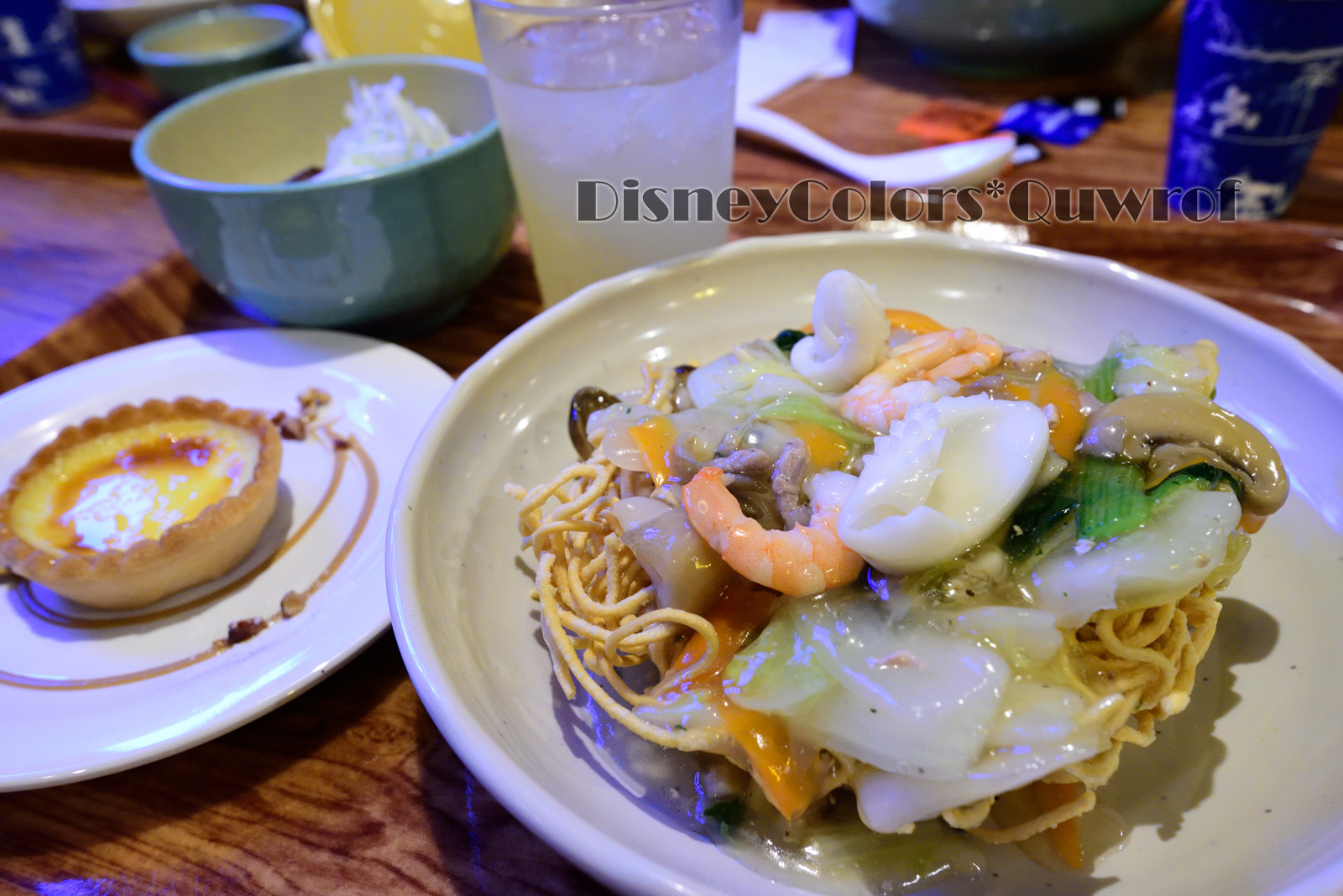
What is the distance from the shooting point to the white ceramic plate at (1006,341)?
0.84 m

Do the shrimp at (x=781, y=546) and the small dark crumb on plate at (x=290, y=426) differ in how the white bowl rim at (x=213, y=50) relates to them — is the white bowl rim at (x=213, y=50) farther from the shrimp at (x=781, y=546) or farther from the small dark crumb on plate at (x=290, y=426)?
the shrimp at (x=781, y=546)

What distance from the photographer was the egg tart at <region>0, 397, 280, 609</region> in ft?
4.21

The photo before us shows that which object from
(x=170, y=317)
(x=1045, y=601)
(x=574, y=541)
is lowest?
(x=170, y=317)

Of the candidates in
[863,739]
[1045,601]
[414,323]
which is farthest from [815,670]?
[414,323]

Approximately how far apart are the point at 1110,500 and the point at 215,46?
363cm

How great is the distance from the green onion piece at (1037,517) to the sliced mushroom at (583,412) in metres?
0.62

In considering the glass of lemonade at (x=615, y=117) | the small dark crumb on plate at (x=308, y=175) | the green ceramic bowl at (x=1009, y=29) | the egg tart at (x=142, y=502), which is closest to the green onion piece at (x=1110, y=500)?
the glass of lemonade at (x=615, y=117)

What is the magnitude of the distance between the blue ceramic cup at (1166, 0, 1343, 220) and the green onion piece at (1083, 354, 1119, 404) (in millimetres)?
1101

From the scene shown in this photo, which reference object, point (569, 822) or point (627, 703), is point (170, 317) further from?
point (569, 822)

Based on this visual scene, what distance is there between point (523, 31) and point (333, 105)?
3.23 ft

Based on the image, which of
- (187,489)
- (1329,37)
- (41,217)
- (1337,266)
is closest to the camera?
(187,489)

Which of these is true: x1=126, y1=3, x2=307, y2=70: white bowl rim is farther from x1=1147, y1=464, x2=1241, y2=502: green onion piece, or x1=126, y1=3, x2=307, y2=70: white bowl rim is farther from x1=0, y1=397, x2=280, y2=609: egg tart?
x1=1147, y1=464, x2=1241, y2=502: green onion piece

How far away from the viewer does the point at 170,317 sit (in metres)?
2.11

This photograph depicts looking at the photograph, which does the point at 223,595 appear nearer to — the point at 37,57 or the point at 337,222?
the point at 337,222
